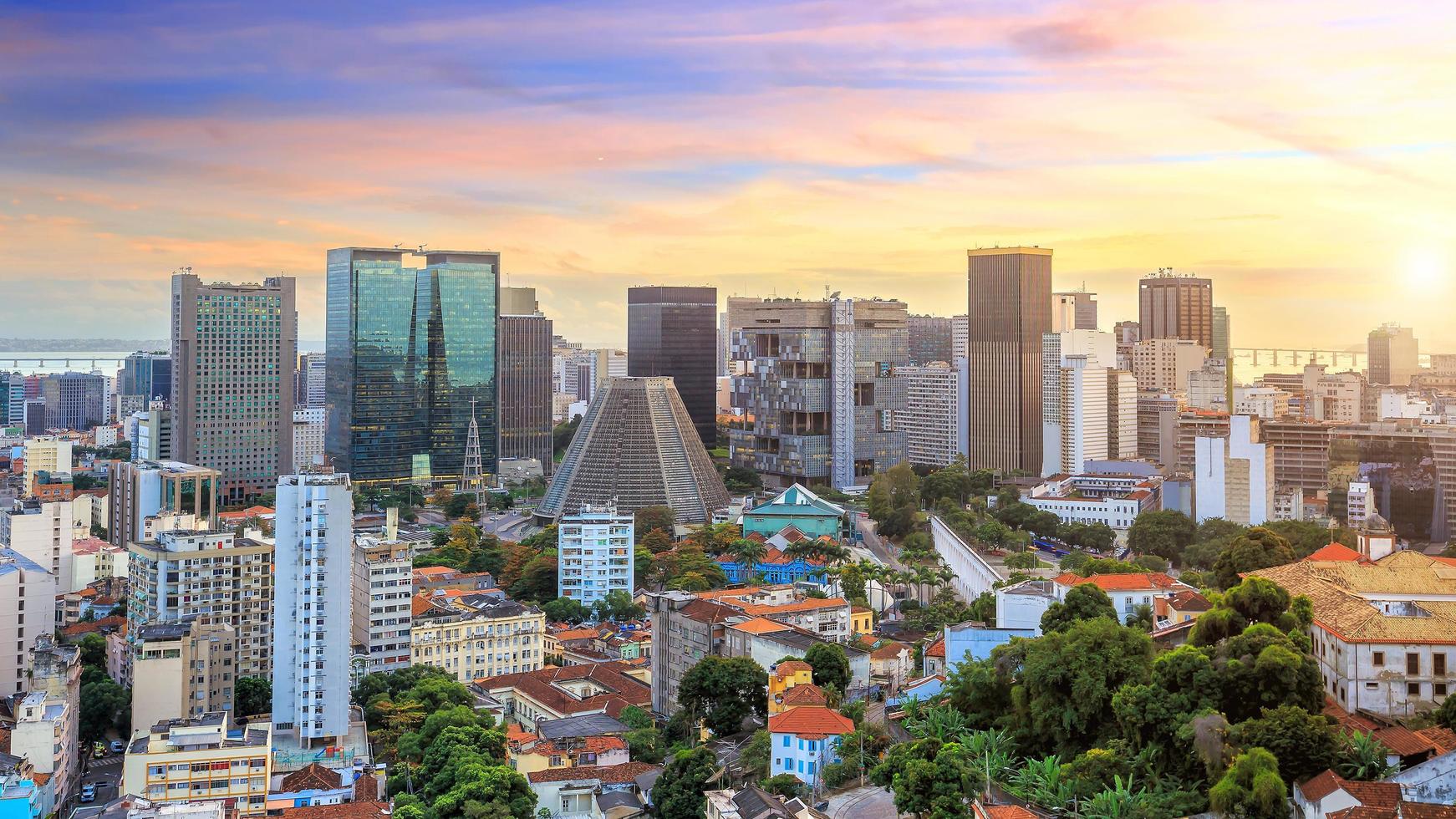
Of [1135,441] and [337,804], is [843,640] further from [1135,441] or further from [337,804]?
[1135,441]

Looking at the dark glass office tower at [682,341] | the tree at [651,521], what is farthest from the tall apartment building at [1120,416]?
the tree at [651,521]

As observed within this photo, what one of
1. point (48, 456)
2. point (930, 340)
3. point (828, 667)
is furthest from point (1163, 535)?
point (930, 340)

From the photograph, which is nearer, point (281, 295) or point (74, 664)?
point (74, 664)

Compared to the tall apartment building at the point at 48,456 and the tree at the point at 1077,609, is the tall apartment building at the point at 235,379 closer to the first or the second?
the tall apartment building at the point at 48,456

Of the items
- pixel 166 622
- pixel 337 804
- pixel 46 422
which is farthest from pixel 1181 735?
pixel 46 422

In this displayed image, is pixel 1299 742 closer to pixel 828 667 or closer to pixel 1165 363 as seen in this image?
pixel 828 667

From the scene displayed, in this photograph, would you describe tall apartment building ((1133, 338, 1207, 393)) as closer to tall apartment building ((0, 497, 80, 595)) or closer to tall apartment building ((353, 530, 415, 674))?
tall apartment building ((0, 497, 80, 595))

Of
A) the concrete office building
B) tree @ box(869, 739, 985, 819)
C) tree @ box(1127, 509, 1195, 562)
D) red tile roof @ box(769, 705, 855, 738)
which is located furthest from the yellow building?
the concrete office building
